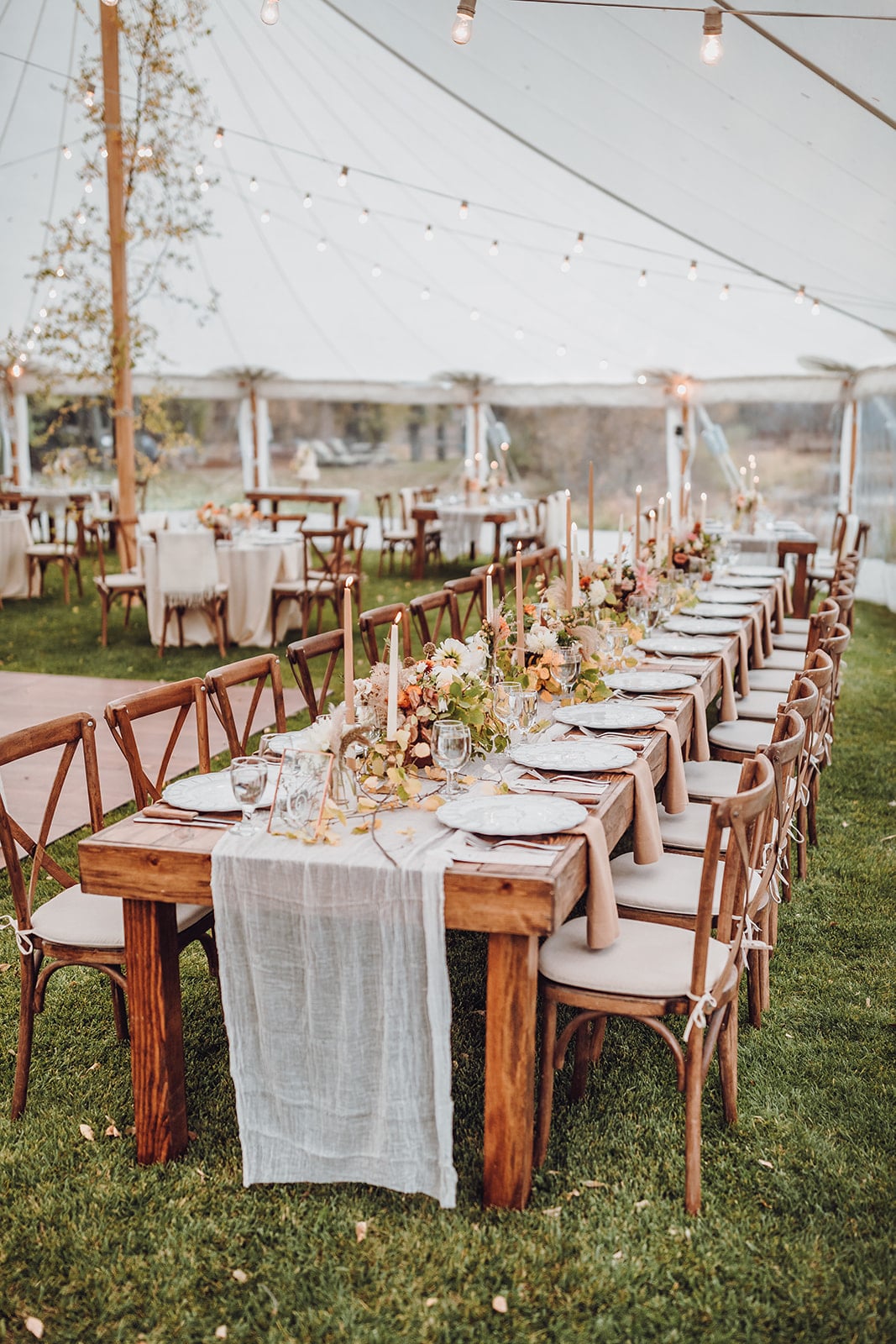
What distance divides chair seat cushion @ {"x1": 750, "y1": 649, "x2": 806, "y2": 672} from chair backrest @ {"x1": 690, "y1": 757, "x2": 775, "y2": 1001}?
9.68 ft

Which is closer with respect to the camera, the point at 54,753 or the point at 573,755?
the point at 573,755

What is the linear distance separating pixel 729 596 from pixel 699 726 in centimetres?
232

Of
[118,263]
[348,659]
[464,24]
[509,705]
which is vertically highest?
[118,263]

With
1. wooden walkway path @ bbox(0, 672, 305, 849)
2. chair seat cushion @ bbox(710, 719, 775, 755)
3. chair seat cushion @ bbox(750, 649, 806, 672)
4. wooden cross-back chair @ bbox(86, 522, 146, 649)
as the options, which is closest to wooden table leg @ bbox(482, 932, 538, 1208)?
chair seat cushion @ bbox(710, 719, 775, 755)

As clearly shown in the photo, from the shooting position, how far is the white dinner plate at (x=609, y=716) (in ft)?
10.2

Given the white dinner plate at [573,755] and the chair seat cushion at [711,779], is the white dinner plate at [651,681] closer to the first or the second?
the chair seat cushion at [711,779]

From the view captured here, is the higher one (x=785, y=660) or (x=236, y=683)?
(x=236, y=683)

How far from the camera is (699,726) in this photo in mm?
3730

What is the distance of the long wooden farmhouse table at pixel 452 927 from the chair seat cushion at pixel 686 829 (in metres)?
0.73

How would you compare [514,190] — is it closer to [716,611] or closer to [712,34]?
[716,611]

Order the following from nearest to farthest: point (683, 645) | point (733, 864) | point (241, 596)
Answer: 1. point (733, 864)
2. point (683, 645)
3. point (241, 596)

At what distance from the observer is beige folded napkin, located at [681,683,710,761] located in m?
3.68

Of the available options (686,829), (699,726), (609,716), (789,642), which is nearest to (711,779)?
(699,726)

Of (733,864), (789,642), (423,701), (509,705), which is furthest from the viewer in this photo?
(789,642)
